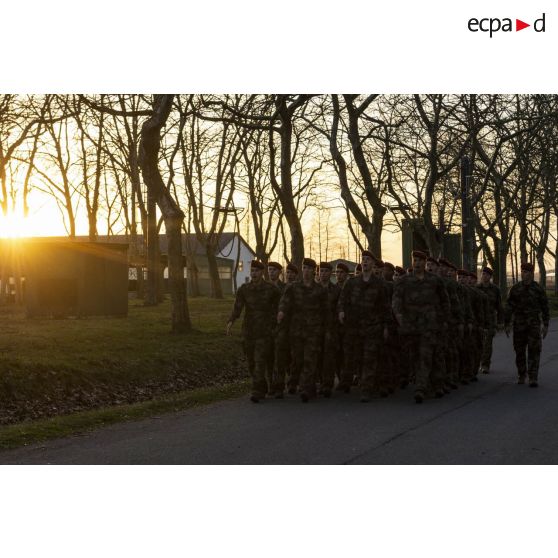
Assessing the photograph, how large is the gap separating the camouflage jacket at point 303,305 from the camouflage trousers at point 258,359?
0.52m

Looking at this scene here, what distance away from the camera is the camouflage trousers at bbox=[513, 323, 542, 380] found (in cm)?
1576

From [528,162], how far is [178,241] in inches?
762

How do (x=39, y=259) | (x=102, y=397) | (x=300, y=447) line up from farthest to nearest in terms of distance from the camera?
(x=39, y=259) → (x=102, y=397) → (x=300, y=447)

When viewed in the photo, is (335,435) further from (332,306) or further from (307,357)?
(332,306)

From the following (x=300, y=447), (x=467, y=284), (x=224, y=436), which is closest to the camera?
(x=300, y=447)

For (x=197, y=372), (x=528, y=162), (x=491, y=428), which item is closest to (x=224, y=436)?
(x=491, y=428)

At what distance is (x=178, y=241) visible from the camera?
74.4ft

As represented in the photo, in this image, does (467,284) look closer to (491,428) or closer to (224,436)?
(491,428)

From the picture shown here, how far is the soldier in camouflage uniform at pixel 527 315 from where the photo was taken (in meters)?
15.9

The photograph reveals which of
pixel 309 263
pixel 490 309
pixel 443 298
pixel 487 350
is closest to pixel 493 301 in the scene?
pixel 490 309

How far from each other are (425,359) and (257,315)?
8.60 ft

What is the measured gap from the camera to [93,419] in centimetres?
1234

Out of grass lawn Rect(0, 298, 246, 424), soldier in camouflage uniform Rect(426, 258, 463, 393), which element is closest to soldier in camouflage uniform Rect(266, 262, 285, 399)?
grass lawn Rect(0, 298, 246, 424)

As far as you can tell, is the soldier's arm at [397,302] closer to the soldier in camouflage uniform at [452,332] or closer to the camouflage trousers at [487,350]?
the soldier in camouflage uniform at [452,332]
